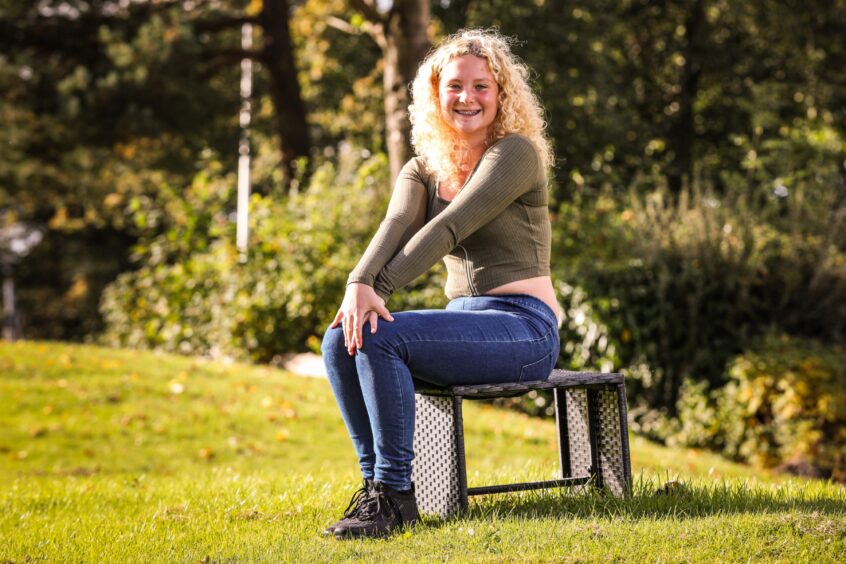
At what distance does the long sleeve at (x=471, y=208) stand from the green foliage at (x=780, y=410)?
5.34 meters

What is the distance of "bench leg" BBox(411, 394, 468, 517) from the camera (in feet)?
11.6

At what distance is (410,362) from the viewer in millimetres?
3340

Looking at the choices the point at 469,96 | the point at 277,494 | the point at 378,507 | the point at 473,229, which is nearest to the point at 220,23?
the point at 277,494

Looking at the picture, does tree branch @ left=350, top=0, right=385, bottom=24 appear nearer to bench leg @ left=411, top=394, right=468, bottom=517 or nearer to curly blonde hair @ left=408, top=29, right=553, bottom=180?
curly blonde hair @ left=408, top=29, right=553, bottom=180

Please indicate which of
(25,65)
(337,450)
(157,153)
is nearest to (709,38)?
(157,153)

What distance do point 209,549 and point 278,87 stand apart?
1295 cm

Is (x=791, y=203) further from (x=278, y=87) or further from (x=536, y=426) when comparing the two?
(x=278, y=87)

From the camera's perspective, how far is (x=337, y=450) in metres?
7.45

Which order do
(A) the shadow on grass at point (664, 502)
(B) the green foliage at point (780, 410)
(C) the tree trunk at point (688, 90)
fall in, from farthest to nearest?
1. (C) the tree trunk at point (688, 90)
2. (B) the green foliage at point (780, 410)
3. (A) the shadow on grass at point (664, 502)

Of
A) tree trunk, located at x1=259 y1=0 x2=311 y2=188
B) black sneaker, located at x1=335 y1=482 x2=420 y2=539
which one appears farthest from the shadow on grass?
tree trunk, located at x1=259 y1=0 x2=311 y2=188

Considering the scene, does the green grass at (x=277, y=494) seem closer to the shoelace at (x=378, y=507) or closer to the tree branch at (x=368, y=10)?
the shoelace at (x=378, y=507)

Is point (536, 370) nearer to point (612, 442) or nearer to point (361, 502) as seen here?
point (612, 442)

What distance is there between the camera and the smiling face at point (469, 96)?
3.73 metres

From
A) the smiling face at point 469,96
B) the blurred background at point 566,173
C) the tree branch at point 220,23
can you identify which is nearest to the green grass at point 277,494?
the blurred background at point 566,173
